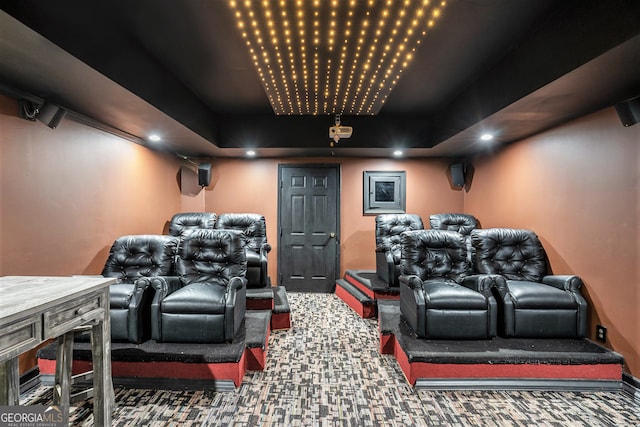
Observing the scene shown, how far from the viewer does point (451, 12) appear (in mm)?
2127

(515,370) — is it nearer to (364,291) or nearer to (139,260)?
(364,291)

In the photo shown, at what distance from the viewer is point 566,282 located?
2.80 m

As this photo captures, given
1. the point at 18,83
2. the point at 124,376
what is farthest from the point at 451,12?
the point at 124,376

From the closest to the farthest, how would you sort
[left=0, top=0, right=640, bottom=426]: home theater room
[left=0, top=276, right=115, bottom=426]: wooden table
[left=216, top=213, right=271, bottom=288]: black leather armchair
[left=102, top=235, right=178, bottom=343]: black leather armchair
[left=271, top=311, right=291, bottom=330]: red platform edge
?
[left=0, top=276, right=115, bottom=426]: wooden table → [left=0, top=0, right=640, bottom=426]: home theater room → [left=102, top=235, right=178, bottom=343]: black leather armchair → [left=271, top=311, right=291, bottom=330]: red platform edge → [left=216, top=213, right=271, bottom=288]: black leather armchair

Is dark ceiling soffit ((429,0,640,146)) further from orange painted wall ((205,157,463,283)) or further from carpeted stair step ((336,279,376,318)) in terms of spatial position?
carpeted stair step ((336,279,376,318))

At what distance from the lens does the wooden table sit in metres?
1.25

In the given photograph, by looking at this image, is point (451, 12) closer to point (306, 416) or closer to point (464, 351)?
point (464, 351)

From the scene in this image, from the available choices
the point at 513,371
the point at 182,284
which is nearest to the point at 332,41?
the point at 182,284

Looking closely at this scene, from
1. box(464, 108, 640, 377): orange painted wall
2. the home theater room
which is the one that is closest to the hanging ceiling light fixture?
the home theater room

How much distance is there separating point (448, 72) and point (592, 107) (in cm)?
129

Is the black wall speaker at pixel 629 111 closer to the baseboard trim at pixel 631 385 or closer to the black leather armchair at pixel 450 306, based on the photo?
the black leather armchair at pixel 450 306

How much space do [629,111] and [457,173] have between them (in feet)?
9.38

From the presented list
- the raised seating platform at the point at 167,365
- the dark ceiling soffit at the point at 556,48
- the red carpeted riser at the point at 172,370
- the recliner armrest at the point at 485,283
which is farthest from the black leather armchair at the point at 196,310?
the dark ceiling soffit at the point at 556,48

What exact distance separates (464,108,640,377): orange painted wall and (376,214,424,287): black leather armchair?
5.06ft
